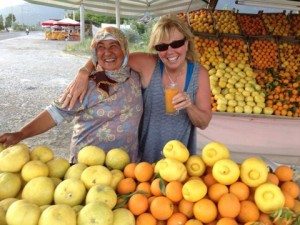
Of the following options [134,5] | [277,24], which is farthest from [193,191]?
[134,5]

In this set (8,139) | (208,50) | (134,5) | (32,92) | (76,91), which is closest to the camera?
(8,139)

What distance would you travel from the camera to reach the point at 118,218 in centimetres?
139

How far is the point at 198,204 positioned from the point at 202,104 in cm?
115

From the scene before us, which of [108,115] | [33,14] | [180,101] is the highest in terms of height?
[33,14]

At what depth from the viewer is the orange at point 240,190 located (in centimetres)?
152

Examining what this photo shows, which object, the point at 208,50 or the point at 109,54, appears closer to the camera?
the point at 109,54

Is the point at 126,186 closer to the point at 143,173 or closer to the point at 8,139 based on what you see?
the point at 143,173

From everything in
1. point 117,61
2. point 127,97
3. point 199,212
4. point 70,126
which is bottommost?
point 70,126

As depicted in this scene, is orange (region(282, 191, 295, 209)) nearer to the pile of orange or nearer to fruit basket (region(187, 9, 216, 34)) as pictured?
the pile of orange

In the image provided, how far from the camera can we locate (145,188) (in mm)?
1615

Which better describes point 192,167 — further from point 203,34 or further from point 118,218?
point 203,34

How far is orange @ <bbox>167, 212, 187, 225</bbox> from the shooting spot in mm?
1454

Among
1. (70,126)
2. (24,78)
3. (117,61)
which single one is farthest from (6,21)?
(117,61)

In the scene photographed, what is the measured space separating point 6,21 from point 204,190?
76.9 meters
